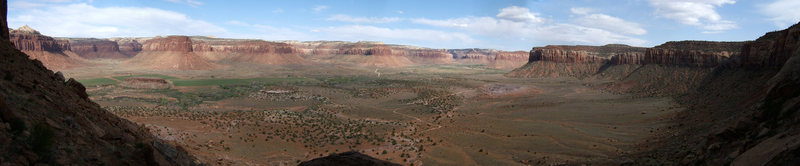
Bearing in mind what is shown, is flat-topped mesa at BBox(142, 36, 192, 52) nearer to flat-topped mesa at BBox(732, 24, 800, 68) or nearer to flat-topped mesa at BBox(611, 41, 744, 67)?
flat-topped mesa at BBox(611, 41, 744, 67)

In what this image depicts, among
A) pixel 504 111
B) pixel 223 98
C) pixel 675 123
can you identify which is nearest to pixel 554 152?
pixel 675 123

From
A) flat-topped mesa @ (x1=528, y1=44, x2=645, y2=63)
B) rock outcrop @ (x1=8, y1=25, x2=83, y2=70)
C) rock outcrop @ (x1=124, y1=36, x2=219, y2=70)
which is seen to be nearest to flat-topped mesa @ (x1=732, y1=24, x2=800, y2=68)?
flat-topped mesa @ (x1=528, y1=44, x2=645, y2=63)

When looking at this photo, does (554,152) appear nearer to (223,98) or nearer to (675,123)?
(675,123)

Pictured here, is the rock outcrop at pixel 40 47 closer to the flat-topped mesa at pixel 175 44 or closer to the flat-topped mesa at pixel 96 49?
the flat-topped mesa at pixel 175 44

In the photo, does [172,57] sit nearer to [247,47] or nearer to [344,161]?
[247,47]

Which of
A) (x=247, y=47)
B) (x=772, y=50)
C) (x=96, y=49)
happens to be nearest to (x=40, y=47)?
(x=96, y=49)

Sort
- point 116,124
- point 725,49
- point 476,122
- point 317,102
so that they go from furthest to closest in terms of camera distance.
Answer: point 725,49 → point 317,102 → point 476,122 → point 116,124
